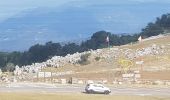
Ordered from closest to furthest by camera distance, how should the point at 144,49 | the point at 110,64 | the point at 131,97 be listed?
the point at 131,97 → the point at 110,64 → the point at 144,49

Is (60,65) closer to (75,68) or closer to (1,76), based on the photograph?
(75,68)

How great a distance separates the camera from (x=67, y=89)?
98.6 m

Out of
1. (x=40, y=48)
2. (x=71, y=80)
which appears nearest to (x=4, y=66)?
(x=40, y=48)

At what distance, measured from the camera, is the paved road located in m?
94.8

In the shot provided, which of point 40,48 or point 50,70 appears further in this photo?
point 40,48

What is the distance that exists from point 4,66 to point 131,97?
9090 cm

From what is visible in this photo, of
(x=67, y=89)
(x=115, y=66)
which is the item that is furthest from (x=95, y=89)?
(x=115, y=66)

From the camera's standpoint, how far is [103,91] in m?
92.8

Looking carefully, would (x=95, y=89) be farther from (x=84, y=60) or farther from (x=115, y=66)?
(x=84, y=60)

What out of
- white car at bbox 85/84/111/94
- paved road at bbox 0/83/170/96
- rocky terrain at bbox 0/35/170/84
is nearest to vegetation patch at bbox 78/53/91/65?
rocky terrain at bbox 0/35/170/84

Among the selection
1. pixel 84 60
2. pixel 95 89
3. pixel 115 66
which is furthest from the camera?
pixel 84 60

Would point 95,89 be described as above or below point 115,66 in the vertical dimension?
below

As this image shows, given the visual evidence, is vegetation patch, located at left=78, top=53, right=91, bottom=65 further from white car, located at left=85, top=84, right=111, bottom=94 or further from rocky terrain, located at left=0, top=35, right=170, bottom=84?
white car, located at left=85, top=84, right=111, bottom=94

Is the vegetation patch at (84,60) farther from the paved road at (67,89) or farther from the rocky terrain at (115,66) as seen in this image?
the paved road at (67,89)
